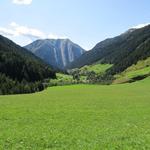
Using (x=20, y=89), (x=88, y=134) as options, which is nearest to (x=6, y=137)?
(x=88, y=134)

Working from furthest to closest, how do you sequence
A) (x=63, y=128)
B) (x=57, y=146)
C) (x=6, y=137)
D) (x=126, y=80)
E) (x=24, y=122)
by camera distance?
1. (x=126, y=80)
2. (x=24, y=122)
3. (x=63, y=128)
4. (x=6, y=137)
5. (x=57, y=146)

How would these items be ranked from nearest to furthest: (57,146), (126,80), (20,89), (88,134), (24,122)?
(57,146), (88,134), (24,122), (20,89), (126,80)

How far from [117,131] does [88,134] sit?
8.84 feet

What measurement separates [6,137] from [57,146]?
440 centimetres

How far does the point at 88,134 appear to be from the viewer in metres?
24.3

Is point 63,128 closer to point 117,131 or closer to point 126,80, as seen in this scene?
point 117,131

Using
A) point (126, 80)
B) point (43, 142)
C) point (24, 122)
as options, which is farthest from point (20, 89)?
point (43, 142)

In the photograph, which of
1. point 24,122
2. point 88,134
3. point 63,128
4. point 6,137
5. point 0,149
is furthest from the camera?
point 24,122

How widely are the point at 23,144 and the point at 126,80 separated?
167218 millimetres

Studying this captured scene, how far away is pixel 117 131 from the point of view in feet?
84.4

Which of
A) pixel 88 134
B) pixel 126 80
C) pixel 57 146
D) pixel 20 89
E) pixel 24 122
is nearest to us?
pixel 57 146

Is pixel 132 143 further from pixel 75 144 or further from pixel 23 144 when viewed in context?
pixel 23 144

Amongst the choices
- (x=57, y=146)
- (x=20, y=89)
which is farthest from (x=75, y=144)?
(x=20, y=89)

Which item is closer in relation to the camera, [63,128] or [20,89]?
[63,128]
